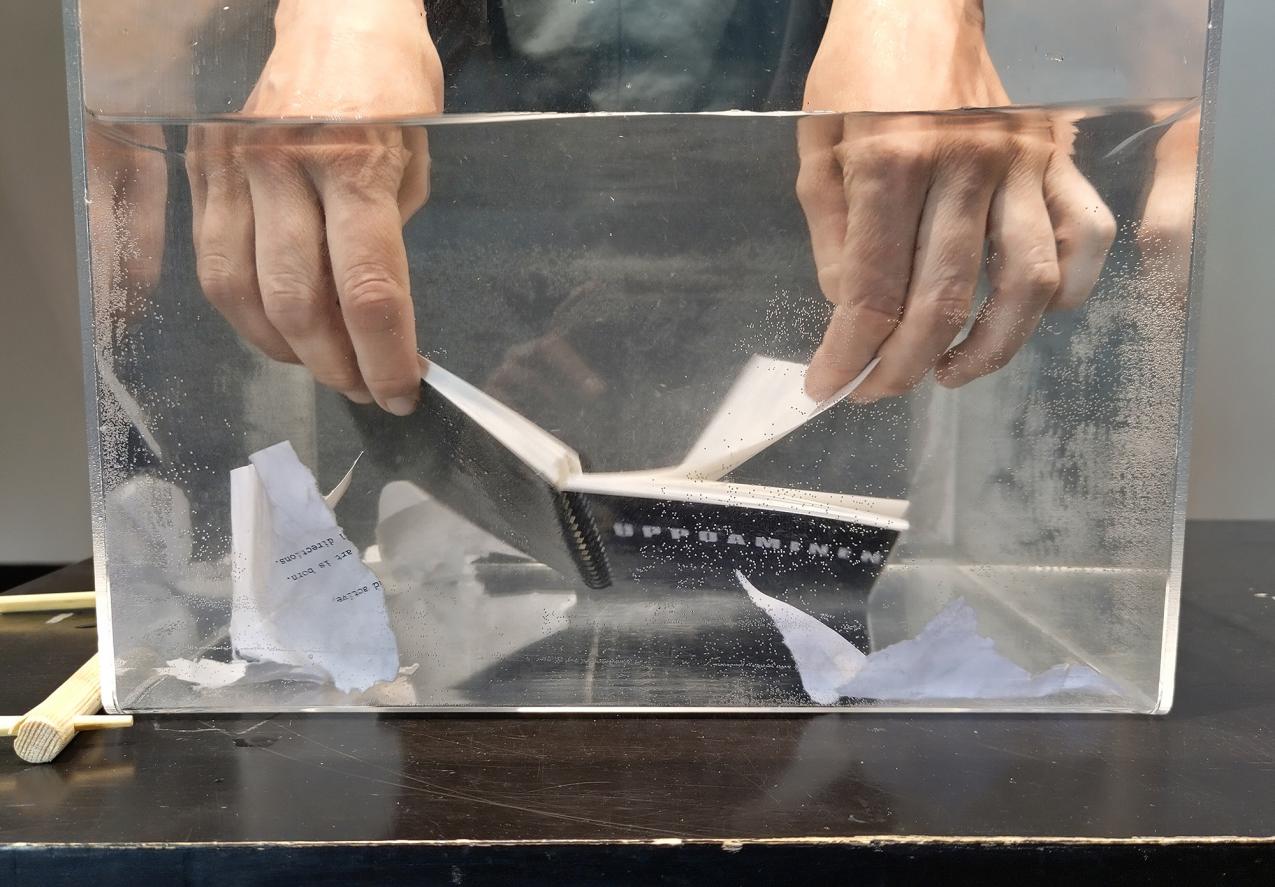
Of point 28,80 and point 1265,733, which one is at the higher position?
point 28,80

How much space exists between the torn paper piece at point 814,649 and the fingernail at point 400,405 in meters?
0.23

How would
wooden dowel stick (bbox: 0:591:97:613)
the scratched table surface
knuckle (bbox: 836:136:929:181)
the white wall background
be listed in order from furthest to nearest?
the white wall background → wooden dowel stick (bbox: 0:591:97:613) → knuckle (bbox: 836:136:929:181) → the scratched table surface

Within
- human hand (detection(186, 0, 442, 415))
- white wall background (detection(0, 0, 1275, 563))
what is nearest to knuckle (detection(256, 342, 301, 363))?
human hand (detection(186, 0, 442, 415))

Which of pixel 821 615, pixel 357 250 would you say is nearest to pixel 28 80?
pixel 357 250

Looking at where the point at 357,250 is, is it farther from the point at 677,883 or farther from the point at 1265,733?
the point at 1265,733

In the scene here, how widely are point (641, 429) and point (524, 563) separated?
118 millimetres

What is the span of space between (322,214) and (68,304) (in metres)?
1.02

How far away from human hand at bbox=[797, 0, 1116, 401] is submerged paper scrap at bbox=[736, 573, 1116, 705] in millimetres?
153

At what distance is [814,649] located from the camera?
1.87 ft

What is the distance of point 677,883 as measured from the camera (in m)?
0.41

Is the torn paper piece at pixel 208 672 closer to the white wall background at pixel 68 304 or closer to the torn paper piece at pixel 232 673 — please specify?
the torn paper piece at pixel 232 673

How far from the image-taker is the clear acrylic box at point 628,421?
1.76ft

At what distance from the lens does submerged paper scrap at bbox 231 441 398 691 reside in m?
0.56

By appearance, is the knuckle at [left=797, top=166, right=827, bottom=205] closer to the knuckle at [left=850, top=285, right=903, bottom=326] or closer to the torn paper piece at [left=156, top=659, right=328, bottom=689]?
the knuckle at [left=850, top=285, right=903, bottom=326]
